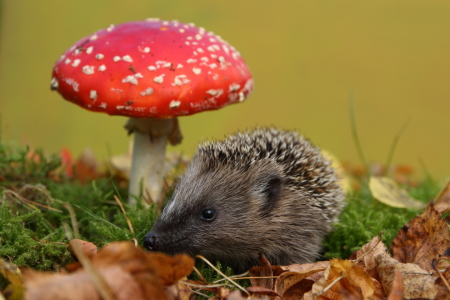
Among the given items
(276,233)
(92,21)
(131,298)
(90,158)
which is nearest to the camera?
(131,298)

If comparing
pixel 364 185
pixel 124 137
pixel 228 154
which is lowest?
pixel 124 137

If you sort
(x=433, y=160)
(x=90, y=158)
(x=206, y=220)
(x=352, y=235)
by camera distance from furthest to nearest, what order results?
(x=433, y=160)
(x=90, y=158)
(x=352, y=235)
(x=206, y=220)

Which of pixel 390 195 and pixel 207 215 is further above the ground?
pixel 207 215

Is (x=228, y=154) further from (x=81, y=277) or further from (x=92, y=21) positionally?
(x=92, y=21)

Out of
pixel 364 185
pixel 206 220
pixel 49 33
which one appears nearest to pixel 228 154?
pixel 206 220

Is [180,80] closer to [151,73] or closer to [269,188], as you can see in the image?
[151,73]

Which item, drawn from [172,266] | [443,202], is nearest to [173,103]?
[172,266]

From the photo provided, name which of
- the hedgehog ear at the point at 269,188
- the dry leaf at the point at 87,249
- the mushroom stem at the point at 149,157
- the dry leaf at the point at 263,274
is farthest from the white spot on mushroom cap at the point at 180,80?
the dry leaf at the point at 263,274
